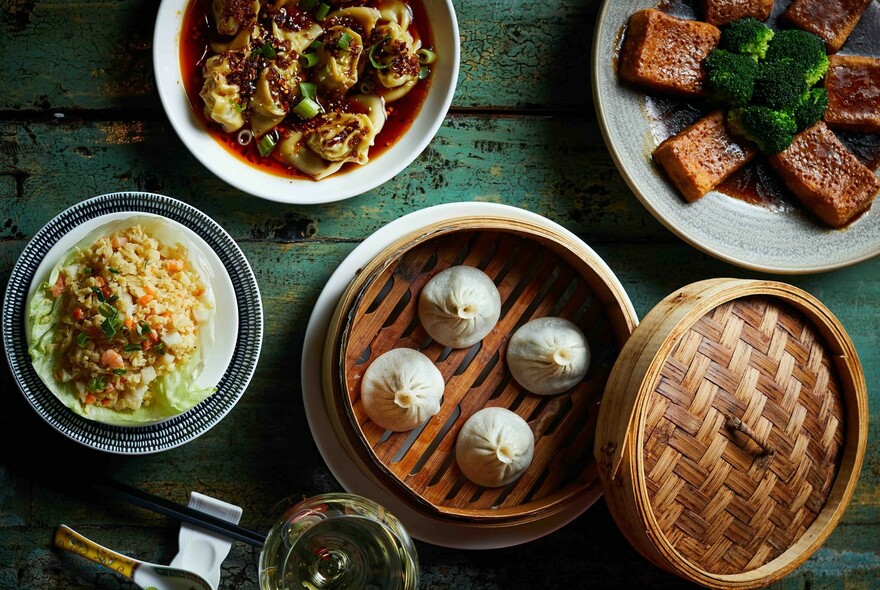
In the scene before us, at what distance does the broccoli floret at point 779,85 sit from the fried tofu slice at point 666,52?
0.58 feet

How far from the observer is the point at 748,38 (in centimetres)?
240

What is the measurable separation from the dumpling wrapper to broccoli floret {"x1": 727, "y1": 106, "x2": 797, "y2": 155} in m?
1.78

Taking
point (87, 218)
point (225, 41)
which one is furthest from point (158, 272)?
point (225, 41)

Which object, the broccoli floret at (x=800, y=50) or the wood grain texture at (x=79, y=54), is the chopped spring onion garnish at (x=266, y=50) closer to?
the wood grain texture at (x=79, y=54)

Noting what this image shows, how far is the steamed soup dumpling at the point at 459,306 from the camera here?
7.11 feet

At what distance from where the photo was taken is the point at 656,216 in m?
2.38

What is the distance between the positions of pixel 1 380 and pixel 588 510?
196cm

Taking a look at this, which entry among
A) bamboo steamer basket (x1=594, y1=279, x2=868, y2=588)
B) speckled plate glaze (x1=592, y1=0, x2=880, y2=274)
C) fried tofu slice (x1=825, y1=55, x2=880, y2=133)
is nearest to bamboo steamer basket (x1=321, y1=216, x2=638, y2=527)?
bamboo steamer basket (x1=594, y1=279, x2=868, y2=588)

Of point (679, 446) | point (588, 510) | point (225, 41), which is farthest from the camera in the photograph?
point (588, 510)

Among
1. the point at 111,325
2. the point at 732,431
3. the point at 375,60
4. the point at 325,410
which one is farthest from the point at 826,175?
the point at 111,325

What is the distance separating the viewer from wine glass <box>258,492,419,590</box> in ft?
6.78

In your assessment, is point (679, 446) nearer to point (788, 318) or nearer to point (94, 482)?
point (788, 318)

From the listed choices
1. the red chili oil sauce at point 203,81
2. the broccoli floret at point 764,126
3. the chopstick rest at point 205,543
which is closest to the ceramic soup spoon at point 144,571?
the chopstick rest at point 205,543

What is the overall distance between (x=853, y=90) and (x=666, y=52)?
0.69 m
